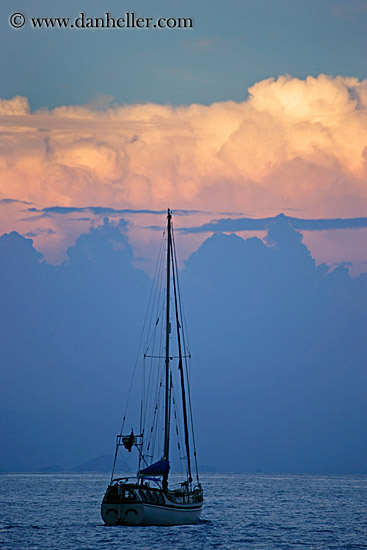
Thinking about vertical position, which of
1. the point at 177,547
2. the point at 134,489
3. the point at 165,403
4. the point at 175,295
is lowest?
the point at 177,547

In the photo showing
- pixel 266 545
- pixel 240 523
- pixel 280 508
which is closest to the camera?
pixel 266 545

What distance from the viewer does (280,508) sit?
116m

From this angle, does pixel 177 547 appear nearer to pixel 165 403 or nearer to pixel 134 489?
pixel 134 489

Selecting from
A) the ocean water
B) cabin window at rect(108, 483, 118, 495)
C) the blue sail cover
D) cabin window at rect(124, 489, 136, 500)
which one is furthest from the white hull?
the blue sail cover

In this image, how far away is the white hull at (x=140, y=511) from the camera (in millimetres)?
62875

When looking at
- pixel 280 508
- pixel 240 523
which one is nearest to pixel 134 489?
pixel 240 523

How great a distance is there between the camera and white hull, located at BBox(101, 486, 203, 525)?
62.9 metres

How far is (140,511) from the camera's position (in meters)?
62.8

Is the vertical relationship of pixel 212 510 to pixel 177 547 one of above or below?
above

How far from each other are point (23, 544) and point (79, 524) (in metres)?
18.2

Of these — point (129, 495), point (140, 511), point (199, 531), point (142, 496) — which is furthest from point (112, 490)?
point (199, 531)

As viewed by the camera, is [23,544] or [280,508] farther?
[280,508]

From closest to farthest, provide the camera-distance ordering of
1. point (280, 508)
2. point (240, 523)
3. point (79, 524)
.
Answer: point (79, 524) → point (240, 523) → point (280, 508)

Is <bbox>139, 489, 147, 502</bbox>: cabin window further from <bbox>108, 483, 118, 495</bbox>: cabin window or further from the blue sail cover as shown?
the blue sail cover
